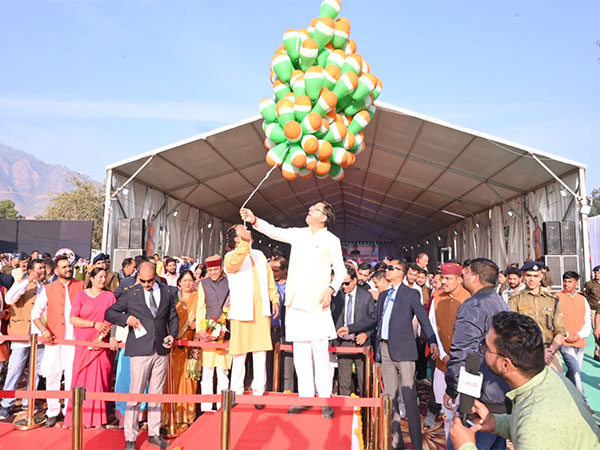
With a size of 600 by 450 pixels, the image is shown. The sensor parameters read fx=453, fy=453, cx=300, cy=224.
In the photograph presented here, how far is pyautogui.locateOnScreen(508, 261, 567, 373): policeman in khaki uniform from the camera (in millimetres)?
4582

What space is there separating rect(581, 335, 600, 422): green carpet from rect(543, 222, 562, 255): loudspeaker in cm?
302

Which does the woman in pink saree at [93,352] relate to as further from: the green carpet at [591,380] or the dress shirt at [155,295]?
the green carpet at [591,380]

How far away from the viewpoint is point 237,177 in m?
15.9

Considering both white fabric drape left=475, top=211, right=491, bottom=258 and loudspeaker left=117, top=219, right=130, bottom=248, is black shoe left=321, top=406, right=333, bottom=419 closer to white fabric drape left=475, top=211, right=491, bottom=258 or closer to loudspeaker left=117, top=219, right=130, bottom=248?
loudspeaker left=117, top=219, right=130, bottom=248

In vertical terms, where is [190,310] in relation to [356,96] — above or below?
below

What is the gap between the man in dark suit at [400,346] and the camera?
3854mm

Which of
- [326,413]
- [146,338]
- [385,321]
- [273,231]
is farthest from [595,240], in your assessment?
[146,338]

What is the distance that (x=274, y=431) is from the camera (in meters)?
3.57

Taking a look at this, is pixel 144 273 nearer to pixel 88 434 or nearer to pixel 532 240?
pixel 88 434

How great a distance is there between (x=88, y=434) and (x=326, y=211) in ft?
9.92

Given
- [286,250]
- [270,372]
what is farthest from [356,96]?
[286,250]

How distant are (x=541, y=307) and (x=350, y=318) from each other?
1.99 m

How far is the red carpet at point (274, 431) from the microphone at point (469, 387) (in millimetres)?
1814

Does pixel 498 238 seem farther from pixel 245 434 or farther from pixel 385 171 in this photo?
pixel 245 434
